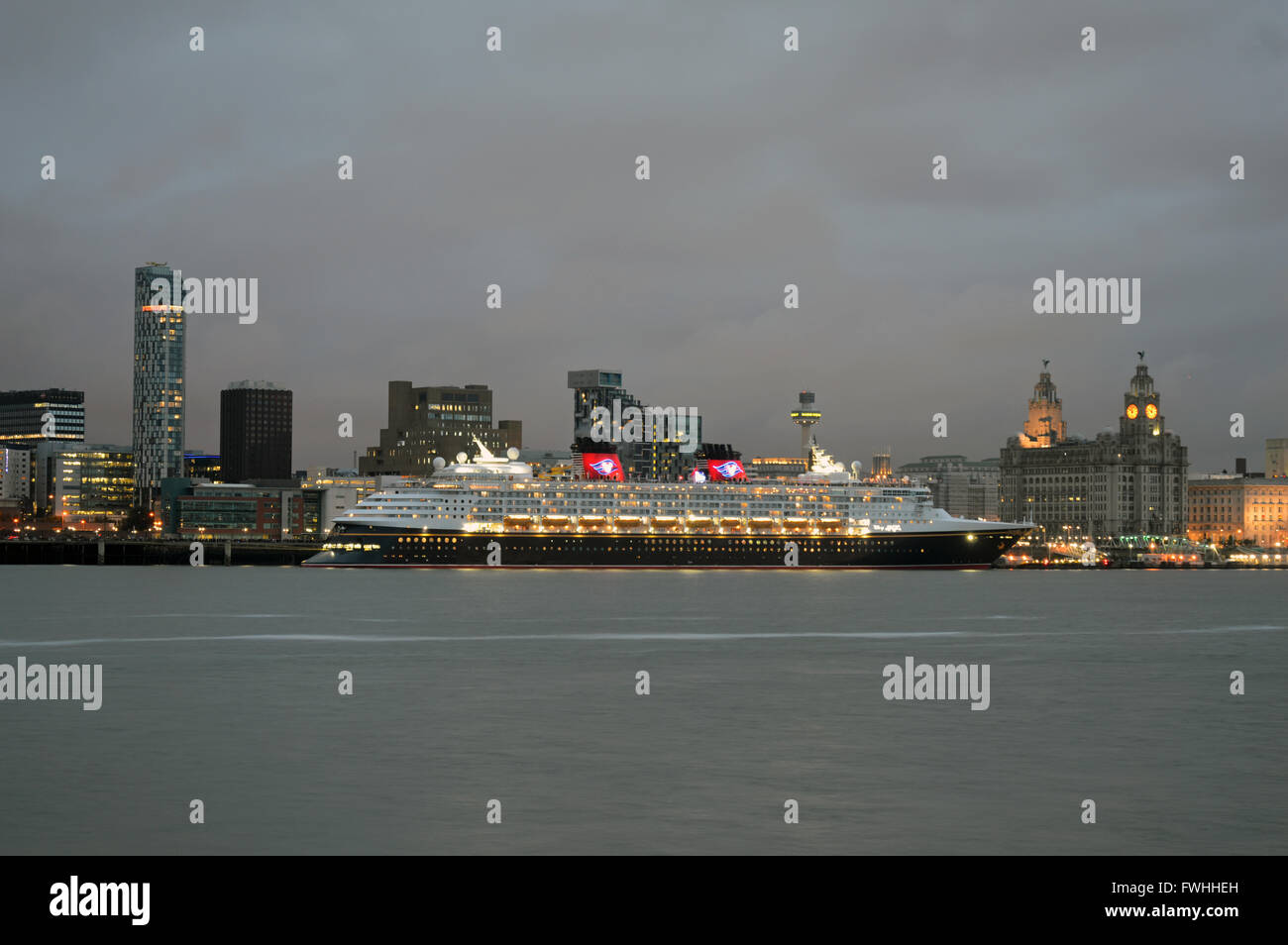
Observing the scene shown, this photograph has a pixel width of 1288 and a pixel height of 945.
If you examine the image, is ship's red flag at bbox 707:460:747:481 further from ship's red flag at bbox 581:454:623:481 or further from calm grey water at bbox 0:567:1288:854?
calm grey water at bbox 0:567:1288:854

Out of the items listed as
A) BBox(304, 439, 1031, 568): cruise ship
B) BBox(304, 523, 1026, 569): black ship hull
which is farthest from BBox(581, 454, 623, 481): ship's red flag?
BBox(304, 523, 1026, 569): black ship hull

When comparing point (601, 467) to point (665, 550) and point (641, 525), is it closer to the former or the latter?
point (641, 525)

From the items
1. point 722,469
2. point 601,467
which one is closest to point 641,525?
point 601,467

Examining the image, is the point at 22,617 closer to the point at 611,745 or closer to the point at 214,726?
the point at 214,726

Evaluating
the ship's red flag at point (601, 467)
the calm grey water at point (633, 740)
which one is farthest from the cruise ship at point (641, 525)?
the calm grey water at point (633, 740)

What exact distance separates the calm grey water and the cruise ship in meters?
65.2

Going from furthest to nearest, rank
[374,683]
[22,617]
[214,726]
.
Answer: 1. [22,617]
2. [374,683]
3. [214,726]

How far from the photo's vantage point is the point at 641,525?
141m

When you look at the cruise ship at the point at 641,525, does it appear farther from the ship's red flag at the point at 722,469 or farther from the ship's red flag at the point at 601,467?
the ship's red flag at the point at 722,469

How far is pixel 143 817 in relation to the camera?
78.5ft

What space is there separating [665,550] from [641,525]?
369 centimetres
